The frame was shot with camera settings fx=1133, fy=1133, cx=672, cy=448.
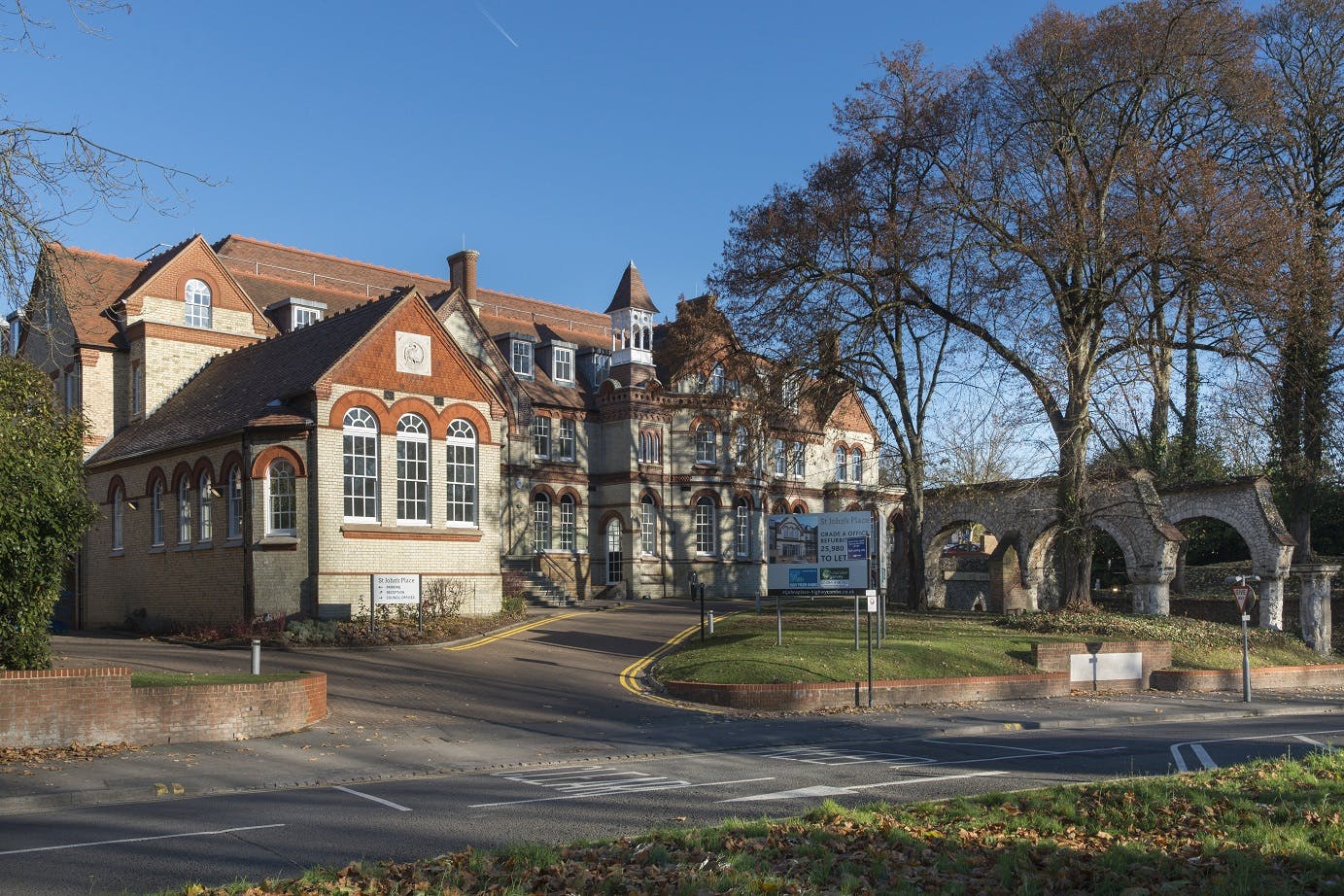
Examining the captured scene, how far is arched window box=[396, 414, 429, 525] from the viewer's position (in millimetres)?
29516

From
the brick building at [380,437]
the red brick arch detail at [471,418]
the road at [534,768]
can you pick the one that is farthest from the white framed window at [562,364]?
the road at [534,768]

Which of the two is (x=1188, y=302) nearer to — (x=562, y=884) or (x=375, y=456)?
(x=375, y=456)

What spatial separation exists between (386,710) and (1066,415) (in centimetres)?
2052

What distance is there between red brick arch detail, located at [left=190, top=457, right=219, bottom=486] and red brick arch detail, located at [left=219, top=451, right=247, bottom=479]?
0.31 m

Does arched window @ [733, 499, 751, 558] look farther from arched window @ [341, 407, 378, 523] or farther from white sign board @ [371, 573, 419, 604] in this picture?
white sign board @ [371, 573, 419, 604]

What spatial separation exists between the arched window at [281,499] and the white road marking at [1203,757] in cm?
2068

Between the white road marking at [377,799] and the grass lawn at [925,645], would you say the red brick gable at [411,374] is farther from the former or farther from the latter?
the white road marking at [377,799]

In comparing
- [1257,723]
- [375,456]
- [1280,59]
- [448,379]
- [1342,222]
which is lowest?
[1257,723]

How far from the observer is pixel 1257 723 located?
2036 centimetres

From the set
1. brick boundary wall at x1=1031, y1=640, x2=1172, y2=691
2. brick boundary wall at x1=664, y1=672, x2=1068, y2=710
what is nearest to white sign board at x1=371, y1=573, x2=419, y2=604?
brick boundary wall at x1=664, y1=672, x2=1068, y2=710

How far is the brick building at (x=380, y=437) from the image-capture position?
28172 mm

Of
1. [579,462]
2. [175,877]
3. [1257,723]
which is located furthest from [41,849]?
[579,462]

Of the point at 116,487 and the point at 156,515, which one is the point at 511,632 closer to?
the point at 156,515

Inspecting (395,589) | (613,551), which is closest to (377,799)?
(395,589)
